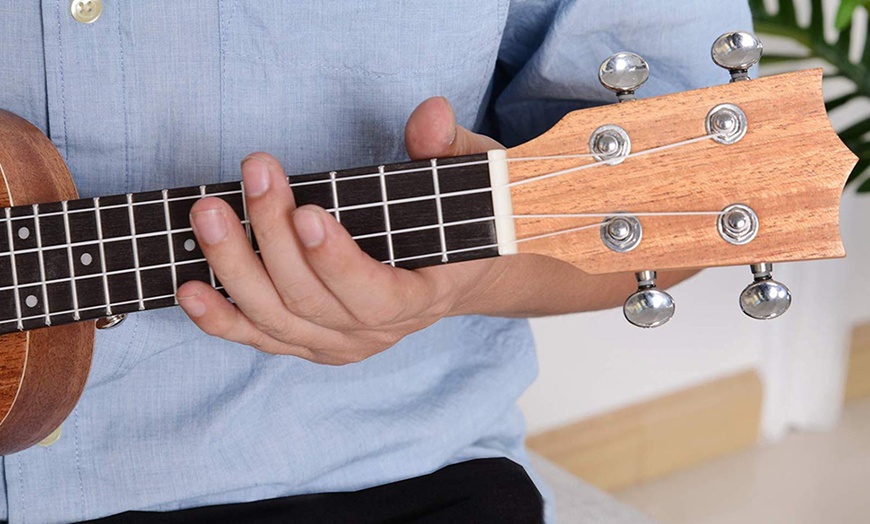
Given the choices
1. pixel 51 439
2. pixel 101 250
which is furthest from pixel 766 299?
pixel 51 439

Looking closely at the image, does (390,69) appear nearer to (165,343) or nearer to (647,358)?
(165,343)

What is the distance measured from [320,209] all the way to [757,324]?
1522mm

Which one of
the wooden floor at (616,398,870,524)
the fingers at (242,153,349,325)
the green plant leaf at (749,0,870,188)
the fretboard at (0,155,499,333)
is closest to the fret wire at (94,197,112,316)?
the fretboard at (0,155,499,333)

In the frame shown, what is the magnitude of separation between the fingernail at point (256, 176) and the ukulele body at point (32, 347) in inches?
7.6

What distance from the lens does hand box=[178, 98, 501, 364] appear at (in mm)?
536

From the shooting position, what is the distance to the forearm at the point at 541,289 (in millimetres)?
719

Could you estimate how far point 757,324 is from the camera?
1867mm

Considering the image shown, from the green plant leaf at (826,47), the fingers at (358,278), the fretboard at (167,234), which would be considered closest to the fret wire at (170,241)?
the fretboard at (167,234)

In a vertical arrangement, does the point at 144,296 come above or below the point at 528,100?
below

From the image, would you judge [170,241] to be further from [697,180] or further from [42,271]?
[697,180]

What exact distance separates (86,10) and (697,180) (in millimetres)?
427

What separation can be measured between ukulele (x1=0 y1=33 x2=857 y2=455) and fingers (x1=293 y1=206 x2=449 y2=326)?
19 millimetres

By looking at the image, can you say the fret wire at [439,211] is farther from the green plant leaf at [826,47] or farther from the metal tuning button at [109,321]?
the green plant leaf at [826,47]

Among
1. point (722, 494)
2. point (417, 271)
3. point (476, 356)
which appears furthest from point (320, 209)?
point (722, 494)
